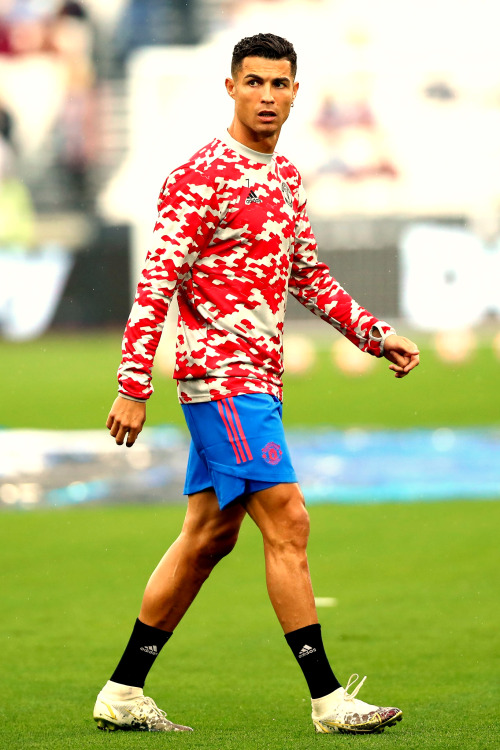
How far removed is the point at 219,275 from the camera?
13.9ft

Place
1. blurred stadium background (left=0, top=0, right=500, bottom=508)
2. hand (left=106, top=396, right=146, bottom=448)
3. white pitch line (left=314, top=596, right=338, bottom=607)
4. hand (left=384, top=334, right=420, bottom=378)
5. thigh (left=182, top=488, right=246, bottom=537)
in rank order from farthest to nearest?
blurred stadium background (left=0, top=0, right=500, bottom=508), white pitch line (left=314, top=596, right=338, bottom=607), hand (left=384, top=334, right=420, bottom=378), thigh (left=182, top=488, right=246, bottom=537), hand (left=106, top=396, right=146, bottom=448)

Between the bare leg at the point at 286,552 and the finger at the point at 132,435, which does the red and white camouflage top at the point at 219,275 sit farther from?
the bare leg at the point at 286,552

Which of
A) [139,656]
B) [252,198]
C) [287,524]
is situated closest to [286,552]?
[287,524]

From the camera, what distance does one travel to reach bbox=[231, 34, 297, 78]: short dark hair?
427cm

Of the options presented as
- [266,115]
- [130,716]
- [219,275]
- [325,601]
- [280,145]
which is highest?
[266,115]

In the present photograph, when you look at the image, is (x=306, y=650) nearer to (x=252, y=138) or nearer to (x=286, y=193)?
(x=286, y=193)

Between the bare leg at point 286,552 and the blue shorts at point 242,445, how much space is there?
0.04 m

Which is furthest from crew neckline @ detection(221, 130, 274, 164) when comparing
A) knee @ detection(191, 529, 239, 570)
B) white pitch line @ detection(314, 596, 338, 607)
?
white pitch line @ detection(314, 596, 338, 607)

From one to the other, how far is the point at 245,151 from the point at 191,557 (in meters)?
1.20

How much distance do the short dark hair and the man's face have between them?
16mm

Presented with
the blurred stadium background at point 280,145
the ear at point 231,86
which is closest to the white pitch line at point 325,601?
the ear at point 231,86

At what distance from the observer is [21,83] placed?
1599 inches

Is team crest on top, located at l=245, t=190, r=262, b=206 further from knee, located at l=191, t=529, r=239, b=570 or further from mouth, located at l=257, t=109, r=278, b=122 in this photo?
knee, located at l=191, t=529, r=239, b=570

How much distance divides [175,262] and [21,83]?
37787 millimetres
